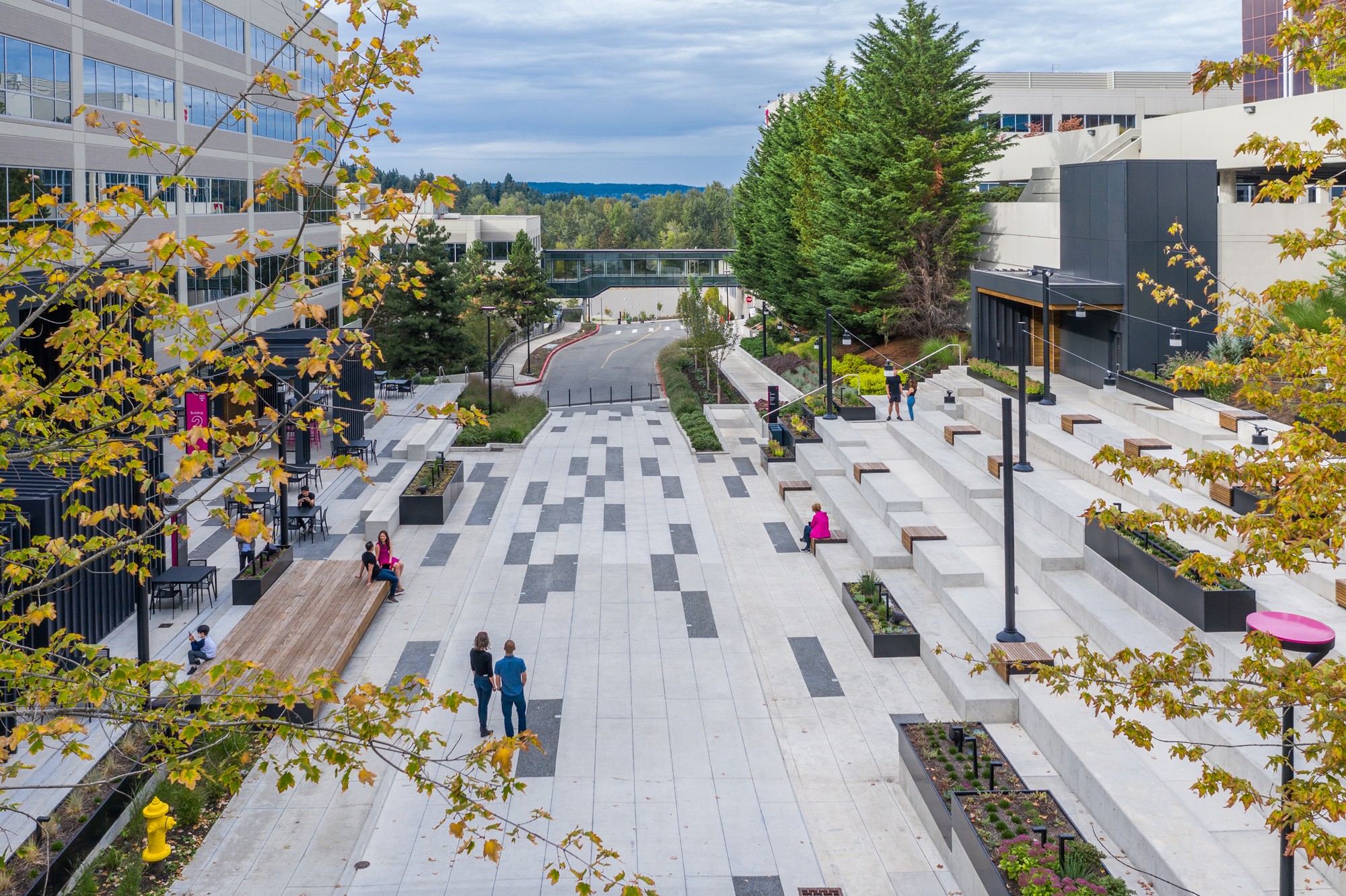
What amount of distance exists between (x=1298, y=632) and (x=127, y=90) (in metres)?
34.6

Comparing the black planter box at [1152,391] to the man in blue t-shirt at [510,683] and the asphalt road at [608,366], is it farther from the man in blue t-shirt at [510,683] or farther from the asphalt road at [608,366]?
the asphalt road at [608,366]

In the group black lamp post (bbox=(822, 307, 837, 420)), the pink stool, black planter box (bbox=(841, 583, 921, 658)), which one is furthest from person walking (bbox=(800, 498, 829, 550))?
the pink stool

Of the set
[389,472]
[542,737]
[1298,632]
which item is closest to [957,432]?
[389,472]

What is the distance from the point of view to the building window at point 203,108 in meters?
37.6

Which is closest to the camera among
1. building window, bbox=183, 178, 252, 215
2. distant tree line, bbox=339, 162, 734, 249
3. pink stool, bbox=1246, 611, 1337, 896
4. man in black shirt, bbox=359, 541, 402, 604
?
pink stool, bbox=1246, 611, 1337, 896

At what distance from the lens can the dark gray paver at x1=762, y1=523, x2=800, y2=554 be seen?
22812 mm

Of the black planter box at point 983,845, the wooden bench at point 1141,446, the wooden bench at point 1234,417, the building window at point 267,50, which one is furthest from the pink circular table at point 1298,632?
the building window at point 267,50

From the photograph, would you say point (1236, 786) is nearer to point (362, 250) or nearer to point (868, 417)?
point (362, 250)

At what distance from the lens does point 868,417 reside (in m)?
32.2

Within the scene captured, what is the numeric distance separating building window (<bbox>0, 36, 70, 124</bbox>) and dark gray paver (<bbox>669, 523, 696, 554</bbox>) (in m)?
18.9

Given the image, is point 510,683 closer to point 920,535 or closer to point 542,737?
point 542,737

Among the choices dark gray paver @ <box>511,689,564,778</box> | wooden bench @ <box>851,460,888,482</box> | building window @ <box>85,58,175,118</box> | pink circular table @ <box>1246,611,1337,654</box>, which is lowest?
dark gray paver @ <box>511,689,564,778</box>

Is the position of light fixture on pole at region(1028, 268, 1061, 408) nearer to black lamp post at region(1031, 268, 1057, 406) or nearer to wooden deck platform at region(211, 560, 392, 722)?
black lamp post at region(1031, 268, 1057, 406)

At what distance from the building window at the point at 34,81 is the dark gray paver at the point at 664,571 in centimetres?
1919
